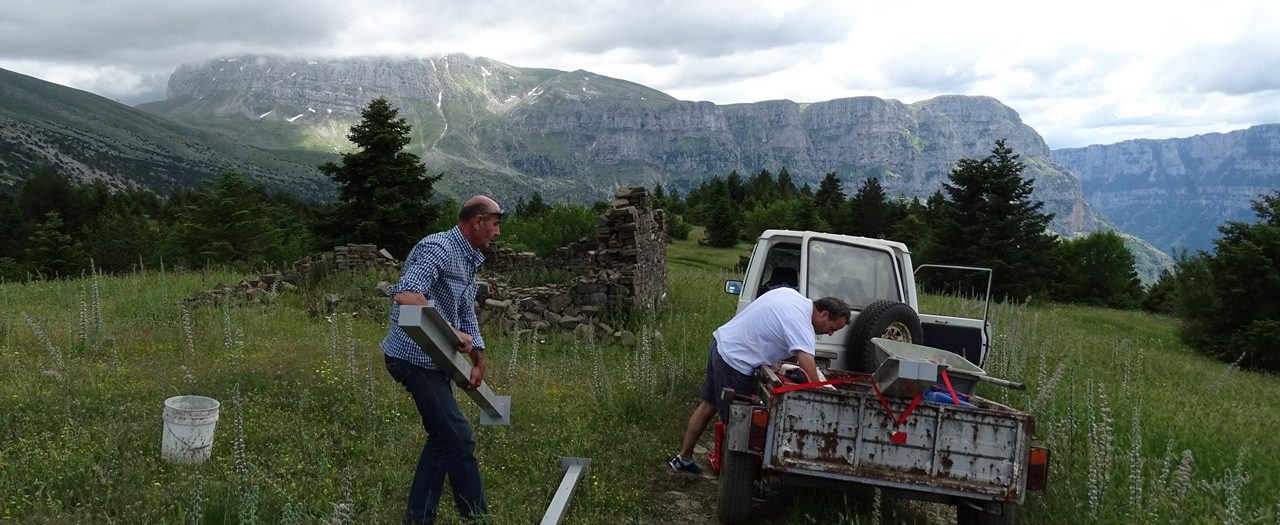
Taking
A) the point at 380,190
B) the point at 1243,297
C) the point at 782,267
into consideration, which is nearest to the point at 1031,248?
the point at 1243,297

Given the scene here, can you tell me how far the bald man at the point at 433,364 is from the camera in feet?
13.8

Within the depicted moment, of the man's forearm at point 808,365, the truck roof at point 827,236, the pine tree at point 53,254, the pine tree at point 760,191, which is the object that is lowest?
the pine tree at point 53,254

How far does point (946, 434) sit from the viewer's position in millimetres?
4328

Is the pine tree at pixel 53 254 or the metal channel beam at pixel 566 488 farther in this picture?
the pine tree at pixel 53 254

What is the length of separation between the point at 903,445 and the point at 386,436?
444cm

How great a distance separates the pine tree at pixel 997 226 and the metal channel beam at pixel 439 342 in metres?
33.7

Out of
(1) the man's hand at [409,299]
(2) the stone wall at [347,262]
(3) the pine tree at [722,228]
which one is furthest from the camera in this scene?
(3) the pine tree at [722,228]

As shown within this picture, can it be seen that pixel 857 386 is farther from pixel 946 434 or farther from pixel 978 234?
pixel 978 234

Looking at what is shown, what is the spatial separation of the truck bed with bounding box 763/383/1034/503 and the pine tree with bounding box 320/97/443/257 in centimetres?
2853

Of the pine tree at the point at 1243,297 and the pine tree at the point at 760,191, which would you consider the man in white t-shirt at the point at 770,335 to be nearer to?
the pine tree at the point at 1243,297

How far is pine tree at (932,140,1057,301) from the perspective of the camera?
3434cm

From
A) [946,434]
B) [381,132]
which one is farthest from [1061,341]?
[381,132]

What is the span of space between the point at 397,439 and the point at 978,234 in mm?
34194

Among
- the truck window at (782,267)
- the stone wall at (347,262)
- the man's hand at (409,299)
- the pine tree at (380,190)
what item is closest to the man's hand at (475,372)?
the man's hand at (409,299)
